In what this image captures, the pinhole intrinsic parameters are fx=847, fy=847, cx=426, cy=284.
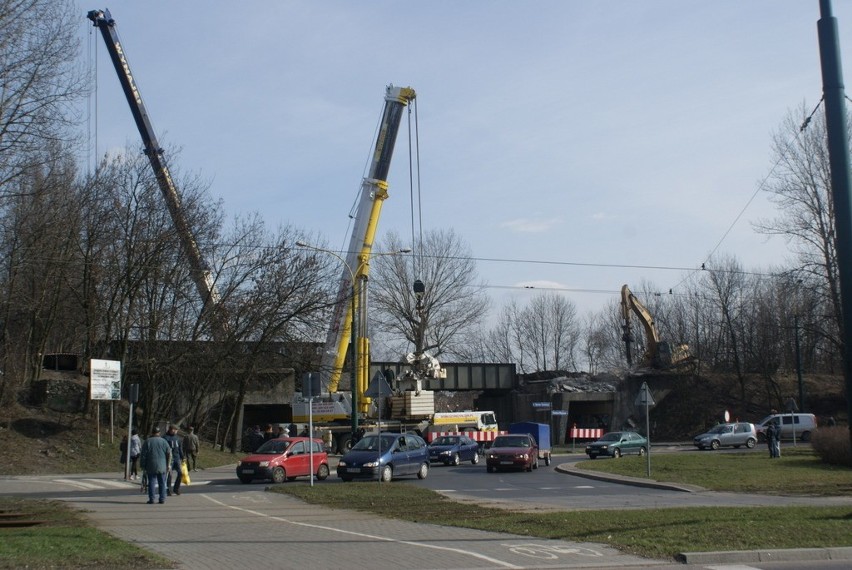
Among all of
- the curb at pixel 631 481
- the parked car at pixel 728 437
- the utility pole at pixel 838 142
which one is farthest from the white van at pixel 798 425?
the utility pole at pixel 838 142

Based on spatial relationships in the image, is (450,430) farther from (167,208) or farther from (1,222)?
(1,222)

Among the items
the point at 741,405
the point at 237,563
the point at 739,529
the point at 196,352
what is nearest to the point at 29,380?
the point at 196,352

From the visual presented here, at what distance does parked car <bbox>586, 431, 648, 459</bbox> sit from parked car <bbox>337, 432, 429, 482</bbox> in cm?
Answer: 1519

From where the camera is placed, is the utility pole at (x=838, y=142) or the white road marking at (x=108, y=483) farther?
the white road marking at (x=108, y=483)

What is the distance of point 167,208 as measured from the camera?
36125 mm

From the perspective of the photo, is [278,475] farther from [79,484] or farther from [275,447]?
[79,484]

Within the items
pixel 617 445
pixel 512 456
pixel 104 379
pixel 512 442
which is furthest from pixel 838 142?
pixel 617 445

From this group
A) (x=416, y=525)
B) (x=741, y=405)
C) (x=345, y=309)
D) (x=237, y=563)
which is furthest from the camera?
(x=741, y=405)

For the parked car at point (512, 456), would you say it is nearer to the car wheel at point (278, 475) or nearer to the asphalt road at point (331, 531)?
the asphalt road at point (331, 531)

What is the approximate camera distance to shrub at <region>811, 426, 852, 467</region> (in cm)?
3052

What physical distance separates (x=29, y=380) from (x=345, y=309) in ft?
→ 47.8

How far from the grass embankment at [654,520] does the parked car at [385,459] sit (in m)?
2.27

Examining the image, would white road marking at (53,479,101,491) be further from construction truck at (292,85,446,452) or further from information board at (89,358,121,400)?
construction truck at (292,85,446,452)

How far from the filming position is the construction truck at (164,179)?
119 feet
